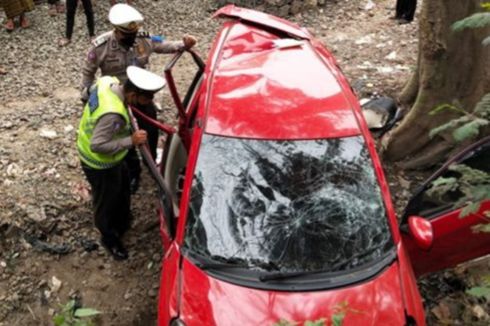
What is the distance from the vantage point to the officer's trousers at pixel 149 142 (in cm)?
466

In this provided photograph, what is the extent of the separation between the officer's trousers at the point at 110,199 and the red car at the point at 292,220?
583 mm

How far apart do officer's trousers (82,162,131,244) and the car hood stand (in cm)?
132

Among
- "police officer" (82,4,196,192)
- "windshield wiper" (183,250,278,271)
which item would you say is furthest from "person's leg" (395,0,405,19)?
"windshield wiper" (183,250,278,271)

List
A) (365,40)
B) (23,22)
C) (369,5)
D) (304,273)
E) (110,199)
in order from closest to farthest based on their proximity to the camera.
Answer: (304,273) → (110,199) → (365,40) → (23,22) → (369,5)

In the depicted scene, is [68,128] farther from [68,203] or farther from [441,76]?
[441,76]

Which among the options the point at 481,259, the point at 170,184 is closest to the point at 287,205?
the point at 170,184

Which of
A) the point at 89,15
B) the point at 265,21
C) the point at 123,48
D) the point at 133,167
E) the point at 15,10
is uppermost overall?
the point at 265,21

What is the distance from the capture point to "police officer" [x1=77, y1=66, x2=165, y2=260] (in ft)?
11.9

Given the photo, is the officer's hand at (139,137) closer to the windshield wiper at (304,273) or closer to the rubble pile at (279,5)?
the windshield wiper at (304,273)

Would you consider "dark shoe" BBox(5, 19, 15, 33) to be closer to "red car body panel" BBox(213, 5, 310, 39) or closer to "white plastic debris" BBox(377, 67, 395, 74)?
"red car body panel" BBox(213, 5, 310, 39)

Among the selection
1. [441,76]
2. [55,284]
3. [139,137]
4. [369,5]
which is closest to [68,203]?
[55,284]

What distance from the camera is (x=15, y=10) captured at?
8.34 meters

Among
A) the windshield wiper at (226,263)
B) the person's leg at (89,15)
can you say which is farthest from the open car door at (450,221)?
the person's leg at (89,15)

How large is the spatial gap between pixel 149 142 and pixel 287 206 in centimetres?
205
